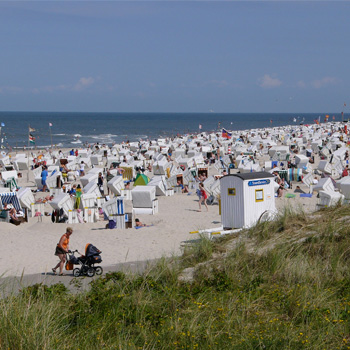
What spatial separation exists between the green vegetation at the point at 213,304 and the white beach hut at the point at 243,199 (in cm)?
268

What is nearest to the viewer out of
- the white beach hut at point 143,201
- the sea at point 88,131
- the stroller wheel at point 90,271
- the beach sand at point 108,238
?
the stroller wheel at point 90,271

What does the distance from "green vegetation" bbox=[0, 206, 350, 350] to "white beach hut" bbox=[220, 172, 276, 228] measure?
2677 mm

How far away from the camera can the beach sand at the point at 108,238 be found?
9.30 m

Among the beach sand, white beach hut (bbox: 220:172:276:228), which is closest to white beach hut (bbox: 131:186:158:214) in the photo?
the beach sand

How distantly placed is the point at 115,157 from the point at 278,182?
11.7 meters

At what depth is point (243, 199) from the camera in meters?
9.89

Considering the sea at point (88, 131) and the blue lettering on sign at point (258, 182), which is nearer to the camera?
the blue lettering on sign at point (258, 182)

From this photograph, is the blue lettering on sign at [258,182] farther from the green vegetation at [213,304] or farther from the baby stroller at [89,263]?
the baby stroller at [89,263]

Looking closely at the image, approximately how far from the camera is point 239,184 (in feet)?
32.6

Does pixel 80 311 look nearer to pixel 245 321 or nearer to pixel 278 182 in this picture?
pixel 245 321

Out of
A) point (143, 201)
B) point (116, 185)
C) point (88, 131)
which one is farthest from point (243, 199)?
point (88, 131)

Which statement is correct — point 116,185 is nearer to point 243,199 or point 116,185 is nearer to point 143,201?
point 143,201

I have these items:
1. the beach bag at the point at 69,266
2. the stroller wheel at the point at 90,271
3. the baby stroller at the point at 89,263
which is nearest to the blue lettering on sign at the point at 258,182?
the baby stroller at the point at 89,263

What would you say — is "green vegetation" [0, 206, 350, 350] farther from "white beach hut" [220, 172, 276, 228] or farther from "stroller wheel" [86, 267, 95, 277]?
"white beach hut" [220, 172, 276, 228]
